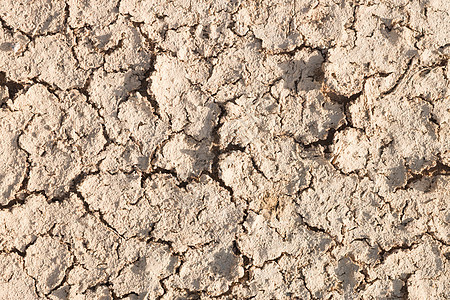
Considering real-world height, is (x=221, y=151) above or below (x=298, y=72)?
below

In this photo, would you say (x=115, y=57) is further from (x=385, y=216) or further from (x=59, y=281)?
(x=385, y=216)

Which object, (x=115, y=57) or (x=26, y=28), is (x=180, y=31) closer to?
(x=115, y=57)

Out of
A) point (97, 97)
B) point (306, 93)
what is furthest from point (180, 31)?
point (306, 93)

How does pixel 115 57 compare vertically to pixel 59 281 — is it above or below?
above

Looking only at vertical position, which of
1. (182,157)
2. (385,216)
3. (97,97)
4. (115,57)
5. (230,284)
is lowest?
(230,284)

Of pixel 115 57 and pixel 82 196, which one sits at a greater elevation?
pixel 115 57

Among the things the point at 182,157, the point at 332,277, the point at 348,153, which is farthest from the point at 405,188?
the point at 182,157
